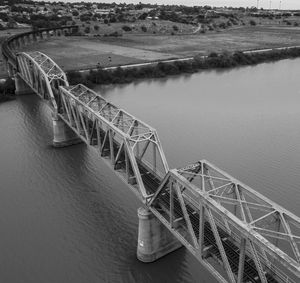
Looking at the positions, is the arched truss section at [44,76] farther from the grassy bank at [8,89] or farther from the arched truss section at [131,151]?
the arched truss section at [131,151]

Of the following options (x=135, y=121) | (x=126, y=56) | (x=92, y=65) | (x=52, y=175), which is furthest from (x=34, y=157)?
(x=126, y=56)

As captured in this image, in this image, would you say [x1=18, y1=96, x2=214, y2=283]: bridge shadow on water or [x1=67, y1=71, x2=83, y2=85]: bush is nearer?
[x1=18, y1=96, x2=214, y2=283]: bridge shadow on water

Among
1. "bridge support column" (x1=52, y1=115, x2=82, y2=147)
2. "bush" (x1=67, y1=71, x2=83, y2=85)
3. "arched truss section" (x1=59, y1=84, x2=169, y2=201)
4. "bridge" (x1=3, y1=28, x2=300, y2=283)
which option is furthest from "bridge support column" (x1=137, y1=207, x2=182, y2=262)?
"bush" (x1=67, y1=71, x2=83, y2=85)

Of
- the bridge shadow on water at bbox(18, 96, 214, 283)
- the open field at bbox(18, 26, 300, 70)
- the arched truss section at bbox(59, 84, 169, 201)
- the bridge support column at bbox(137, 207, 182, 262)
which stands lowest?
the bridge shadow on water at bbox(18, 96, 214, 283)

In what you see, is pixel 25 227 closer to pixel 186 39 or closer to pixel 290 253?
pixel 290 253

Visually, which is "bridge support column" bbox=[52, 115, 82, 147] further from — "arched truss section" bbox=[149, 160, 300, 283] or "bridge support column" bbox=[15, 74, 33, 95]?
"bridge support column" bbox=[15, 74, 33, 95]

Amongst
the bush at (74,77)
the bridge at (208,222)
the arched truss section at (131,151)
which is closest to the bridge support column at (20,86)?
the bush at (74,77)

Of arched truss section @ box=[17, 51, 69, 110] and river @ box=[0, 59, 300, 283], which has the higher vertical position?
arched truss section @ box=[17, 51, 69, 110]
